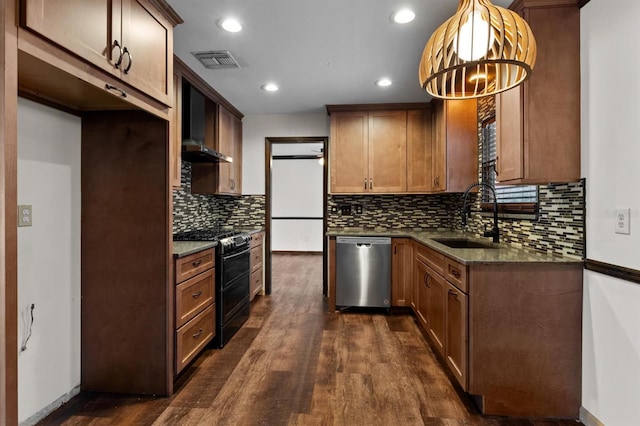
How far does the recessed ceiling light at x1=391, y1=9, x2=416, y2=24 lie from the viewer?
1.99 metres

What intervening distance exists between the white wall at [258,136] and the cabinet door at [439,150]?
66.3 inches

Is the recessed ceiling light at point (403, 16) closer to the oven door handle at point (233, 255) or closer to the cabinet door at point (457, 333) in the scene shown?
the cabinet door at point (457, 333)

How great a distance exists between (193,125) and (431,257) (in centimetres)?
245

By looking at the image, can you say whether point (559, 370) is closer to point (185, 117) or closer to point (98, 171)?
point (98, 171)

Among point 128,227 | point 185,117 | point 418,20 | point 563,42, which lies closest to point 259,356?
point 128,227

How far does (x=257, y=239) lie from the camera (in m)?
4.04

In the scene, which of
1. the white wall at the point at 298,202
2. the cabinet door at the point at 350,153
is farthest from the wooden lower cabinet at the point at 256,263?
the white wall at the point at 298,202

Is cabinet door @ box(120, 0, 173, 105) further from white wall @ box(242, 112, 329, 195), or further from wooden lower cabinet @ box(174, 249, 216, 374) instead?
white wall @ box(242, 112, 329, 195)

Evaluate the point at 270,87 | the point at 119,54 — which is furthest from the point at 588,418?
the point at 270,87

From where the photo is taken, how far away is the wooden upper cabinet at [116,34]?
1.16 m

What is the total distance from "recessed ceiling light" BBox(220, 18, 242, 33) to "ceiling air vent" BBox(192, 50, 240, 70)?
334mm

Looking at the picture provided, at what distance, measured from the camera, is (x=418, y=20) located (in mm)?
2070

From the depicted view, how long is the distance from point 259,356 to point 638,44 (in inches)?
113

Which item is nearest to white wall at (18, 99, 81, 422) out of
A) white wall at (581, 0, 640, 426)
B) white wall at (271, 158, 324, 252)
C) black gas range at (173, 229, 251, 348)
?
black gas range at (173, 229, 251, 348)
